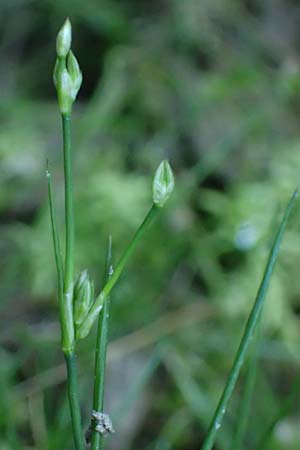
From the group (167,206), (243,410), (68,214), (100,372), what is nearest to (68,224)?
(68,214)

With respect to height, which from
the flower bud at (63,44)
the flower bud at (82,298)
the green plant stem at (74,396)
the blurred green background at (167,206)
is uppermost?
the blurred green background at (167,206)

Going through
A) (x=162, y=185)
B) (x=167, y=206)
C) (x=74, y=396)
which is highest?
(x=167, y=206)

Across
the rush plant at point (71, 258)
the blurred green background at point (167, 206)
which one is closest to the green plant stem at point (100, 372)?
the rush plant at point (71, 258)

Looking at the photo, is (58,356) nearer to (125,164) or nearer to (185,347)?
(185,347)

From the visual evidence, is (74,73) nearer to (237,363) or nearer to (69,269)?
(69,269)

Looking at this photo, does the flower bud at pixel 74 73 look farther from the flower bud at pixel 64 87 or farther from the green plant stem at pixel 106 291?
the green plant stem at pixel 106 291

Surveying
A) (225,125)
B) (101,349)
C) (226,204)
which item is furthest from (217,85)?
(101,349)
